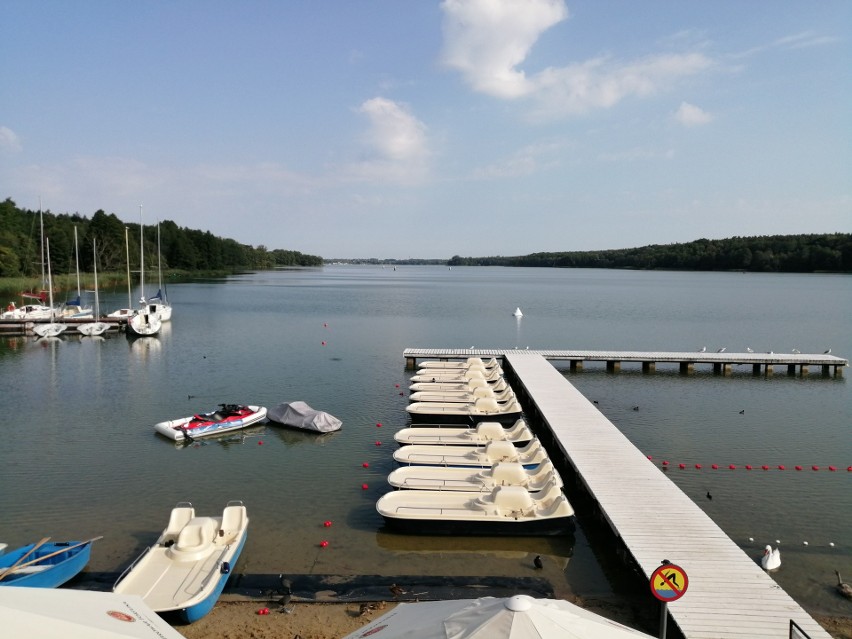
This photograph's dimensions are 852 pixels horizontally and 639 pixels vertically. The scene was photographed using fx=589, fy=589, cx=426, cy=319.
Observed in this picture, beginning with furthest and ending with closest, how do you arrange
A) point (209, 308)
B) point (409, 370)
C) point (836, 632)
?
1. point (209, 308)
2. point (409, 370)
3. point (836, 632)

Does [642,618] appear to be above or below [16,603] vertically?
below

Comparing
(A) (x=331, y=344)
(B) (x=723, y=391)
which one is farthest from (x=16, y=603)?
(A) (x=331, y=344)

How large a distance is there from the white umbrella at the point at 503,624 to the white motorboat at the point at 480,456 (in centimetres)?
1106

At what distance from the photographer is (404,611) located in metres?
6.50

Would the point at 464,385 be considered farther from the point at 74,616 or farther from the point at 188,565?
the point at 74,616

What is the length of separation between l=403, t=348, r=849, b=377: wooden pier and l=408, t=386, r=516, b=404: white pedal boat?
9.77 m

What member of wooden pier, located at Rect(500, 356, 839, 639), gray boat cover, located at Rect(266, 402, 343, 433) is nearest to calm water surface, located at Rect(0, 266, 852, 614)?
gray boat cover, located at Rect(266, 402, 343, 433)

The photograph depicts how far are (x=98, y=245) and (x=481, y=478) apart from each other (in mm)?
107417

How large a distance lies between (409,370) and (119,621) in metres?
29.3

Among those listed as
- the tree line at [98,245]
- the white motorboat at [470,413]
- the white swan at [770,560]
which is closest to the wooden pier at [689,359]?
the white motorboat at [470,413]

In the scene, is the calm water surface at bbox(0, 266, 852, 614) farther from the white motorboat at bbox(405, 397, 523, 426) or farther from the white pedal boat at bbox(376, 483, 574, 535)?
the white motorboat at bbox(405, 397, 523, 426)

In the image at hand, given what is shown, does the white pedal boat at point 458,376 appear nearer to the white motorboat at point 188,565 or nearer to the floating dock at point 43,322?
the white motorboat at point 188,565

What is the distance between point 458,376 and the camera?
2917 cm

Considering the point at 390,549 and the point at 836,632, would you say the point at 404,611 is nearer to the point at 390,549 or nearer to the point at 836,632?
the point at 390,549
